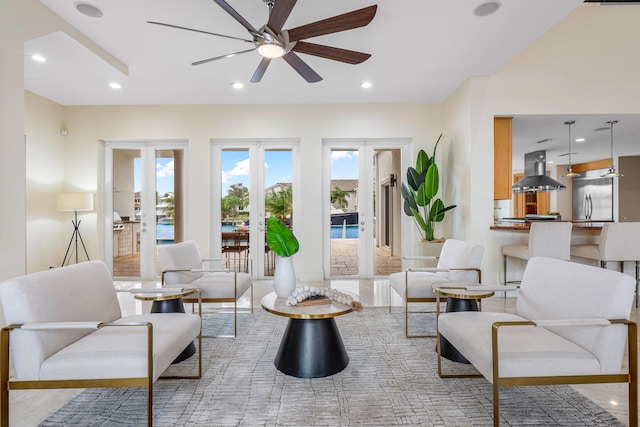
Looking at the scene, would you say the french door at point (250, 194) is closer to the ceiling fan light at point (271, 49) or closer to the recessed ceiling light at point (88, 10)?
the recessed ceiling light at point (88, 10)

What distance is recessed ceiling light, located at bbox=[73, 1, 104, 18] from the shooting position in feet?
9.04

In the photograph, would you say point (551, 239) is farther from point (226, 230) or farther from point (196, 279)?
point (226, 230)

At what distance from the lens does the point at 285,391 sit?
207 cm

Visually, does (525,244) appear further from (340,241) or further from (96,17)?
(96,17)

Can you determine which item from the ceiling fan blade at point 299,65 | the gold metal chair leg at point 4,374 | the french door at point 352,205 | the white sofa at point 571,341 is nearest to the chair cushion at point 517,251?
the french door at point 352,205

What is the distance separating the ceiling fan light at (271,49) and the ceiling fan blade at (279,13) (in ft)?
0.43

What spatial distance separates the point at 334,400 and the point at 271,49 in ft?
8.50

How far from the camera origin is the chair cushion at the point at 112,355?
1.55 metres

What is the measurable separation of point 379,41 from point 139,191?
444 cm

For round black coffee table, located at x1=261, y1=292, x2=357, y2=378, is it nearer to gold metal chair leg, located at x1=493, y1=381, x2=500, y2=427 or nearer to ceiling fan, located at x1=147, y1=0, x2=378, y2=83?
gold metal chair leg, located at x1=493, y1=381, x2=500, y2=427

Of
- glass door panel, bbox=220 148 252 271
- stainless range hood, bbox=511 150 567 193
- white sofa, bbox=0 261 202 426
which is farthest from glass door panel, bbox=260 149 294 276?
white sofa, bbox=0 261 202 426

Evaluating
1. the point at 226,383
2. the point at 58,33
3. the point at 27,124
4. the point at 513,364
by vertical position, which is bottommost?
the point at 226,383

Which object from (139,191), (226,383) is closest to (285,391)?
(226,383)

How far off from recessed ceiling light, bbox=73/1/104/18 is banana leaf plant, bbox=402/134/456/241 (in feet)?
13.2
